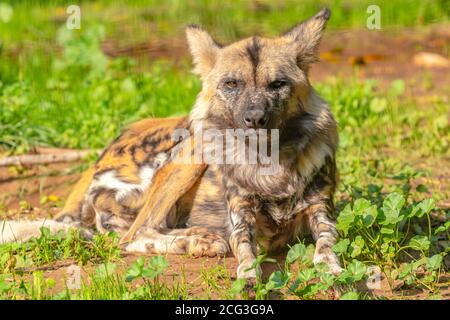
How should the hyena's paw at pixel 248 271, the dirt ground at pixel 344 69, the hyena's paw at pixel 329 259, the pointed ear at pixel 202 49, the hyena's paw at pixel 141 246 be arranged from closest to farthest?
the hyena's paw at pixel 248 271 → the hyena's paw at pixel 329 259 → the hyena's paw at pixel 141 246 → the pointed ear at pixel 202 49 → the dirt ground at pixel 344 69

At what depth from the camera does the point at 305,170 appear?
5059 millimetres

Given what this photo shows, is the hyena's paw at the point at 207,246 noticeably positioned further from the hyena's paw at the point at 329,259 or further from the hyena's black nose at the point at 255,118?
the hyena's black nose at the point at 255,118

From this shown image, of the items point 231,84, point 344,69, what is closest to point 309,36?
point 231,84

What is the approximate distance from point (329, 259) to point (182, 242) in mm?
910

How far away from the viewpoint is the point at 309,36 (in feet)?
17.2

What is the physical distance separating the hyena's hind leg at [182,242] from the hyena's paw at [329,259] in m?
0.58

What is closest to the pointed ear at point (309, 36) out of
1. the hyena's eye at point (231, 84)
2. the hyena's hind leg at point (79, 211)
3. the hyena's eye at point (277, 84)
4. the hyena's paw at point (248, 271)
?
the hyena's eye at point (277, 84)

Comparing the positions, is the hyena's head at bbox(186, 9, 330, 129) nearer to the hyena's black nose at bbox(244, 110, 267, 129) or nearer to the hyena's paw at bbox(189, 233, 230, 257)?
the hyena's black nose at bbox(244, 110, 267, 129)

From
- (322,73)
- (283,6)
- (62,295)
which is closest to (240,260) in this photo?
(62,295)

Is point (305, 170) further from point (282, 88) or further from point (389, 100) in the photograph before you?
point (389, 100)

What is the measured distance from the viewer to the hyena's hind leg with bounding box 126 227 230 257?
5000 millimetres

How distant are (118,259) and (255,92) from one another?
1130 mm

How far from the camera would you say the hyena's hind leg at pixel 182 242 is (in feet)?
16.4
